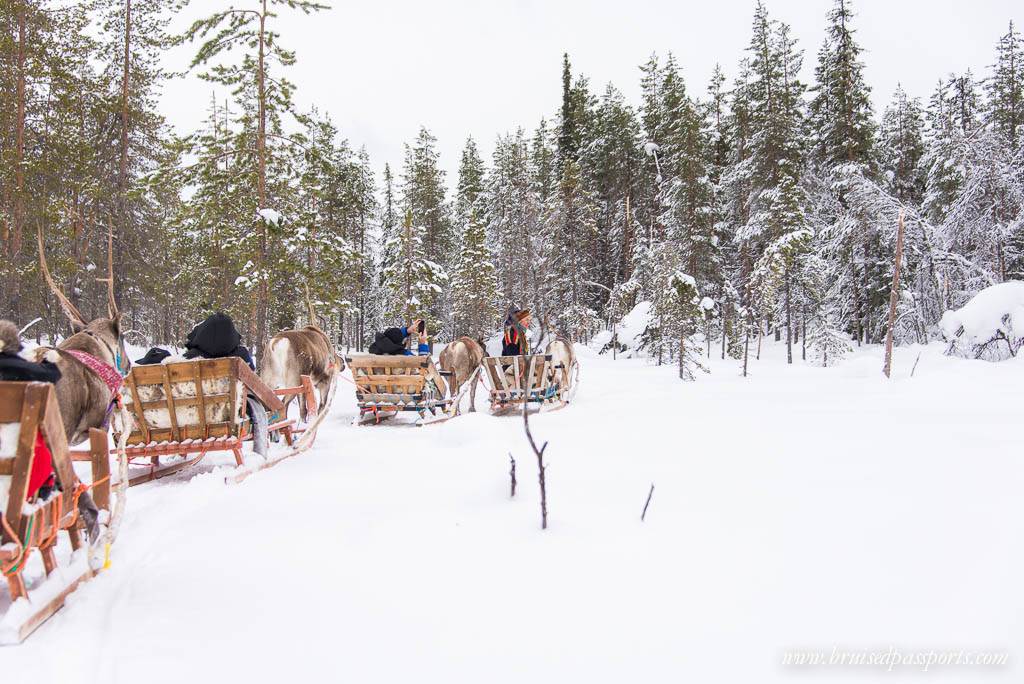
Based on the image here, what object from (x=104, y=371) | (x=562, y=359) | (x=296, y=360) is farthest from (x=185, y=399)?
(x=562, y=359)

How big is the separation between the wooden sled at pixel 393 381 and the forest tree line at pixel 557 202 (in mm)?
2843

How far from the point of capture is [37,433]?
7.57 ft

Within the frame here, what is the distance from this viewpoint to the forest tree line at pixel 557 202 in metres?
14.8

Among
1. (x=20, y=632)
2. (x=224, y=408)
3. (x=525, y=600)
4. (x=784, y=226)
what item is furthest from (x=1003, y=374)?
(x=784, y=226)

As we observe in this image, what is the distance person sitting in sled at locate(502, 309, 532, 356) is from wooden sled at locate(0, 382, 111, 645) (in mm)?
7807

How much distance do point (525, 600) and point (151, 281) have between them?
73.4 ft

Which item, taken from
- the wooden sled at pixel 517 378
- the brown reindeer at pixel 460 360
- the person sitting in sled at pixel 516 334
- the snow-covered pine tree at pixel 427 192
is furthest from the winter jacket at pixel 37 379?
the snow-covered pine tree at pixel 427 192

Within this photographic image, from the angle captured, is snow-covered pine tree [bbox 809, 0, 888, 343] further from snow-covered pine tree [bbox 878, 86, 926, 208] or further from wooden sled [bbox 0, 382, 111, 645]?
wooden sled [bbox 0, 382, 111, 645]

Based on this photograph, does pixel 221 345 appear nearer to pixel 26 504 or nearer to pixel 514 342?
pixel 26 504

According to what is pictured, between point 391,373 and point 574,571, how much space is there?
19.7ft

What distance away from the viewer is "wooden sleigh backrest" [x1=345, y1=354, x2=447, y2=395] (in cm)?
803

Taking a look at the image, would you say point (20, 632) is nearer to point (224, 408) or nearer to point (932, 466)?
point (224, 408)

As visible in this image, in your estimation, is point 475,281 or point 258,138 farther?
point 475,281

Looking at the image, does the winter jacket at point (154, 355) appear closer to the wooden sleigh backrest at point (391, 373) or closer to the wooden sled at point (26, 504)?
the wooden sleigh backrest at point (391, 373)
